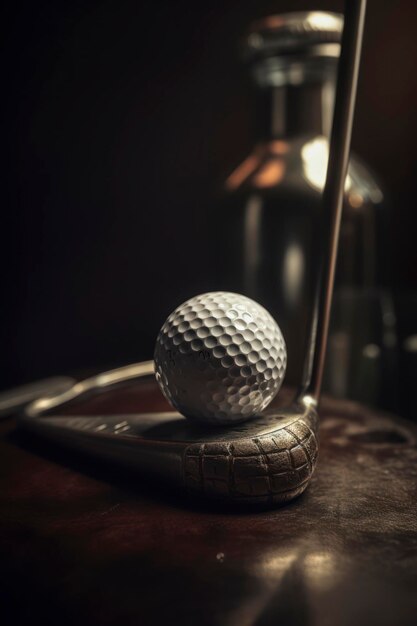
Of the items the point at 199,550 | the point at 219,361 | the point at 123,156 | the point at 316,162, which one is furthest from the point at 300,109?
the point at 199,550

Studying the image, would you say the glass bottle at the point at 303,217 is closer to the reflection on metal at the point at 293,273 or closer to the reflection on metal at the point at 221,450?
the reflection on metal at the point at 293,273

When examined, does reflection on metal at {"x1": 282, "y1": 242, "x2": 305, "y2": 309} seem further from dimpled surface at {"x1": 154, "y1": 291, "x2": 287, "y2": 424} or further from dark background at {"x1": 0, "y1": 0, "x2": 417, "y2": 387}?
dimpled surface at {"x1": 154, "y1": 291, "x2": 287, "y2": 424}

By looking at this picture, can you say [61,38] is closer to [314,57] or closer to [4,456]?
[314,57]

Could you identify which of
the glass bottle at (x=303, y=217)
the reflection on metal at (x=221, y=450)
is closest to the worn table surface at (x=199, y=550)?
the reflection on metal at (x=221, y=450)

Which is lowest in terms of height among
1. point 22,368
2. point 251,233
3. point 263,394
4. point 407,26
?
point 22,368

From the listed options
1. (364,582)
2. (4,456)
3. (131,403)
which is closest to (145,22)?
(131,403)

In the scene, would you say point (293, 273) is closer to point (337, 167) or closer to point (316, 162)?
point (316, 162)
